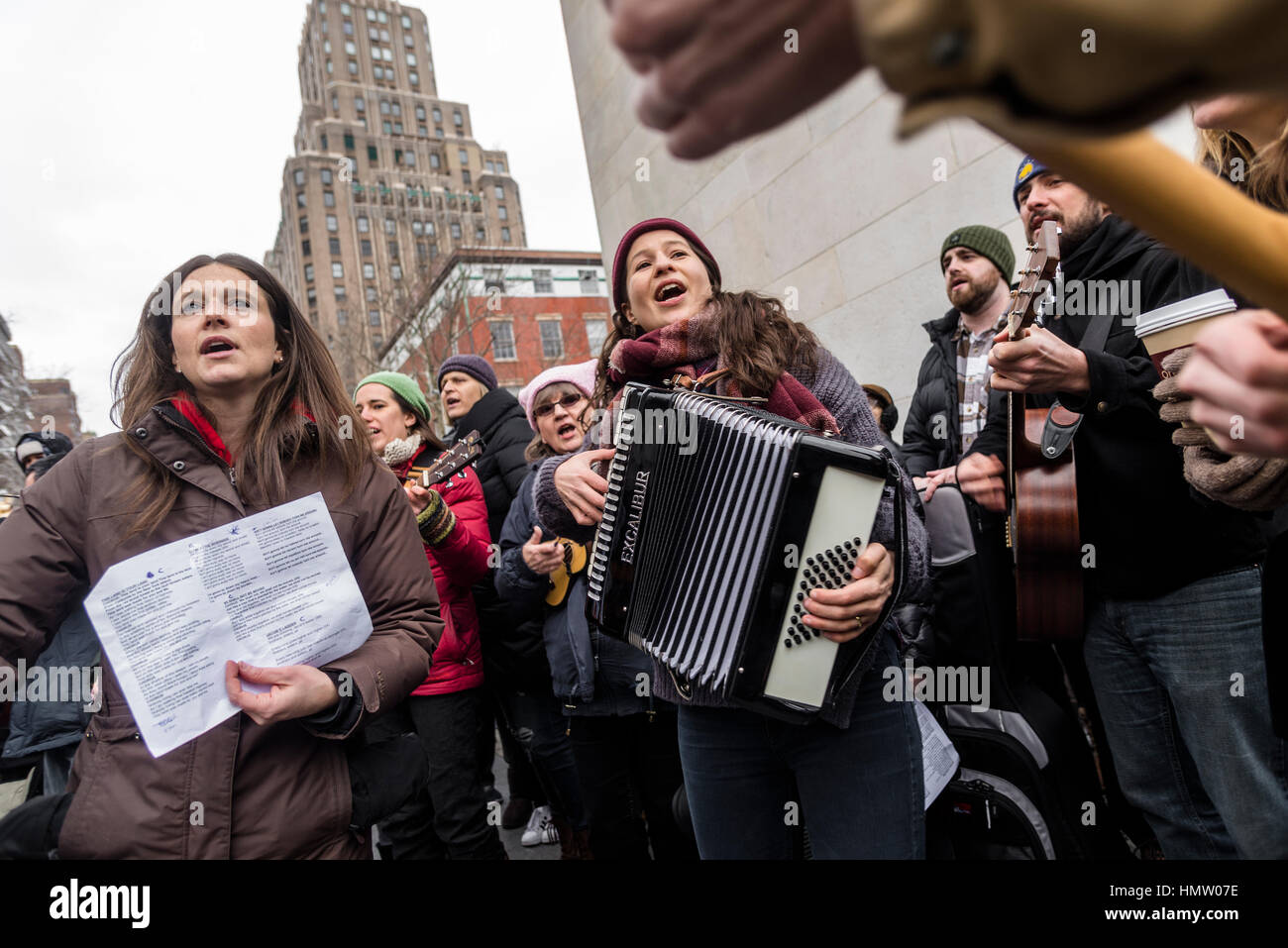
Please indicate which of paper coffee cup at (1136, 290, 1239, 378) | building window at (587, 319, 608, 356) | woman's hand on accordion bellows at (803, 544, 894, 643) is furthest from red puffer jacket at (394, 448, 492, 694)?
A: building window at (587, 319, 608, 356)

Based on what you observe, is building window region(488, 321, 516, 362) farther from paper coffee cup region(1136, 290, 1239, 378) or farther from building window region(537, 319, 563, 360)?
paper coffee cup region(1136, 290, 1239, 378)

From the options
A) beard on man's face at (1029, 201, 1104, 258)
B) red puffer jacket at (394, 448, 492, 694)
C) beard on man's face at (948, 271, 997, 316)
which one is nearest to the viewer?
beard on man's face at (1029, 201, 1104, 258)

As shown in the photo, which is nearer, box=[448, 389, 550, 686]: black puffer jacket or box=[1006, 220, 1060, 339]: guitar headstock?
box=[1006, 220, 1060, 339]: guitar headstock

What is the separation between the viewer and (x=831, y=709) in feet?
5.55

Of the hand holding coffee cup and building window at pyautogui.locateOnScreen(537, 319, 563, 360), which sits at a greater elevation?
building window at pyautogui.locateOnScreen(537, 319, 563, 360)

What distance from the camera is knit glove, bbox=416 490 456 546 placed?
2971mm

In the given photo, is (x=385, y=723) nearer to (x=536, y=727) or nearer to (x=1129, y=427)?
(x=536, y=727)

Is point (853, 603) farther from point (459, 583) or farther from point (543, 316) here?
point (543, 316)

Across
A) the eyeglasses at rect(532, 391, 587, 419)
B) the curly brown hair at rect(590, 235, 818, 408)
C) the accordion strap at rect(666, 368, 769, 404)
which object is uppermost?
the eyeglasses at rect(532, 391, 587, 419)

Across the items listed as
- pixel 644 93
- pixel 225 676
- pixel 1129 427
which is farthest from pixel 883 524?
pixel 225 676

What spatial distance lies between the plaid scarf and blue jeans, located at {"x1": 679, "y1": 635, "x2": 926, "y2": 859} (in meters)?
0.63

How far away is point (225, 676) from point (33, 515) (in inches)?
23.6

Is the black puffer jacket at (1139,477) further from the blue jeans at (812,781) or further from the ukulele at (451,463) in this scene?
the ukulele at (451,463)

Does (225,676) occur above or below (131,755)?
above
